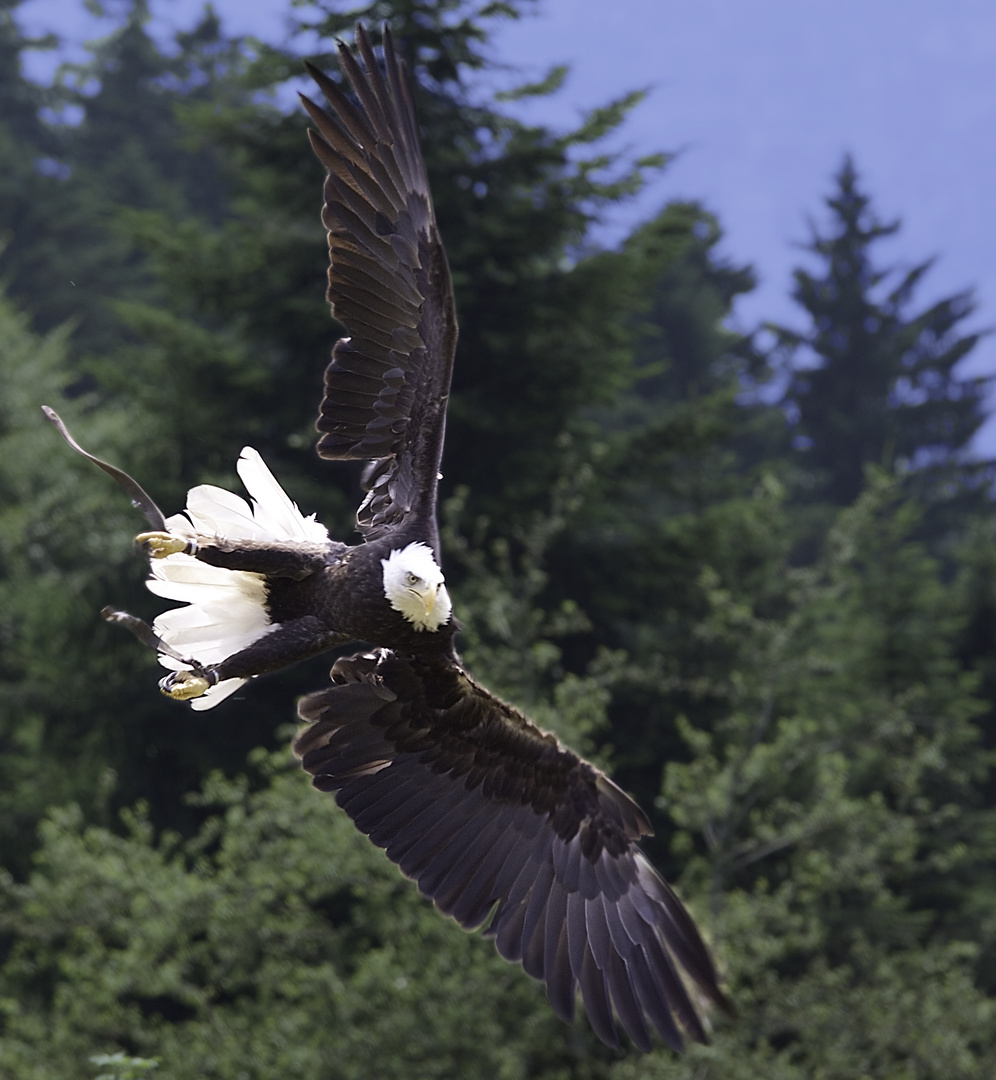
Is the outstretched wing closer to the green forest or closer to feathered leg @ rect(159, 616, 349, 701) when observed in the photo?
feathered leg @ rect(159, 616, 349, 701)

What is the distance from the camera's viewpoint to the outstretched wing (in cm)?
484

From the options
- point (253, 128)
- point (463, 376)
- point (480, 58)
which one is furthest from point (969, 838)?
Answer: point (253, 128)

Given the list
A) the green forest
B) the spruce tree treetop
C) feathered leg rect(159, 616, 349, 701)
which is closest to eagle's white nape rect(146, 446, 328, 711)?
feathered leg rect(159, 616, 349, 701)

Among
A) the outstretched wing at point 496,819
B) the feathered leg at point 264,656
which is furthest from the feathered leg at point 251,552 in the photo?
the outstretched wing at point 496,819

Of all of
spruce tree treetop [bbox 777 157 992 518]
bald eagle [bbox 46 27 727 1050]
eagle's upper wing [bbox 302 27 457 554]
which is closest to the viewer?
bald eagle [bbox 46 27 727 1050]

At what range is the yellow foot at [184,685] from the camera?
4.31 m

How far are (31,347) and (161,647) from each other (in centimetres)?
1509

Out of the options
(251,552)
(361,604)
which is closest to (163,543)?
(251,552)

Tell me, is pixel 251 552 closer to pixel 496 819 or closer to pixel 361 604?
pixel 361 604

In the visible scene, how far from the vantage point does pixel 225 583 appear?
4691 mm

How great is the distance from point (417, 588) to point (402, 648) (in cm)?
34

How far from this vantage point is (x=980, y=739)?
15.1 meters

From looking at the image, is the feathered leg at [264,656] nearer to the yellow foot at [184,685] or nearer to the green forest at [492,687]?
the yellow foot at [184,685]

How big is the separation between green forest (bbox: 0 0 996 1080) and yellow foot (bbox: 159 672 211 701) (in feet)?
13.4
